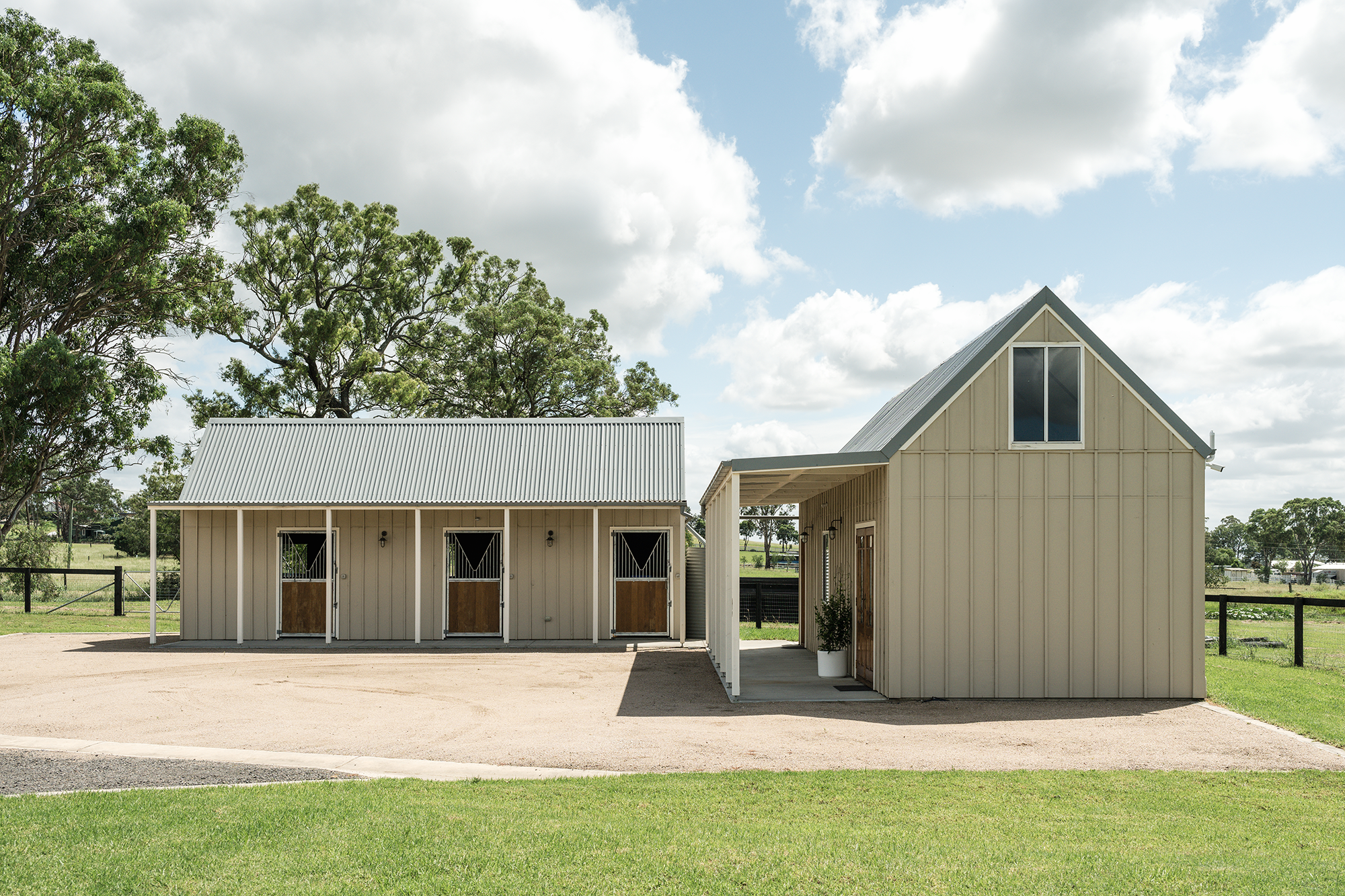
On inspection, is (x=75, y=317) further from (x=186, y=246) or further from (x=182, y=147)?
(x=182, y=147)

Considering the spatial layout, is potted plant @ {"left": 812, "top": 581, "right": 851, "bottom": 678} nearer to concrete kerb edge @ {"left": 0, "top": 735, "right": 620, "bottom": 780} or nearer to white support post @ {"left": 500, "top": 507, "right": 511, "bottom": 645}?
concrete kerb edge @ {"left": 0, "top": 735, "right": 620, "bottom": 780}

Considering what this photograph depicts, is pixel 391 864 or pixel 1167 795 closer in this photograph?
pixel 391 864

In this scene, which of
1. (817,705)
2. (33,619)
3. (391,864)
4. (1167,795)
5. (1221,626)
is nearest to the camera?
(391,864)

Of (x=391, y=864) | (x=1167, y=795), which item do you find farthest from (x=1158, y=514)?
(x=391, y=864)

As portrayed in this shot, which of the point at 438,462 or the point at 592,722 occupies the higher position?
the point at 438,462

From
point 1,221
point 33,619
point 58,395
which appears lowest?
point 33,619

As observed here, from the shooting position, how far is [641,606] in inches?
727

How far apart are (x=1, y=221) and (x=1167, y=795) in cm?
2527

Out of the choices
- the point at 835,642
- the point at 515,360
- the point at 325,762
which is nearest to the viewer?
the point at 325,762

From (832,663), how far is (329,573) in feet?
32.5

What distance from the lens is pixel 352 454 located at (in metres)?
19.4

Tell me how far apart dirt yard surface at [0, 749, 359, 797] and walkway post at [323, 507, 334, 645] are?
9.74 m

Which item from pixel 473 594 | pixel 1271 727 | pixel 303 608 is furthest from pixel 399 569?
pixel 1271 727

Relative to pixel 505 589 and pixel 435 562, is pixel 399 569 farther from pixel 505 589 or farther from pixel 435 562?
pixel 505 589
